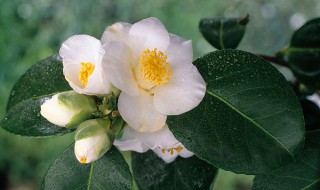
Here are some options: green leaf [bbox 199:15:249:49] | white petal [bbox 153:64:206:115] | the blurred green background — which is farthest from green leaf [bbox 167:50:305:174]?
the blurred green background

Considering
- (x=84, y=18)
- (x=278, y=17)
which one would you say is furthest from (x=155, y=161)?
(x=278, y=17)

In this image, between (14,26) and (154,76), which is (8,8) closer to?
(14,26)

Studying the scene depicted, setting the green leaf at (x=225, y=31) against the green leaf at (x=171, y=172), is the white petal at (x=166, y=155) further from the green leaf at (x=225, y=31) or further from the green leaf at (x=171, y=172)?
the green leaf at (x=225, y=31)

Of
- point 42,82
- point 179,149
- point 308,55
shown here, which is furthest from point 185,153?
point 308,55

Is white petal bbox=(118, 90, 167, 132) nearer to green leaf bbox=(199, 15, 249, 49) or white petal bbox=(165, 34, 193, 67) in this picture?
white petal bbox=(165, 34, 193, 67)

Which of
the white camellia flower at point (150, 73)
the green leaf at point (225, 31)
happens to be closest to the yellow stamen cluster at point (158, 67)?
the white camellia flower at point (150, 73)
